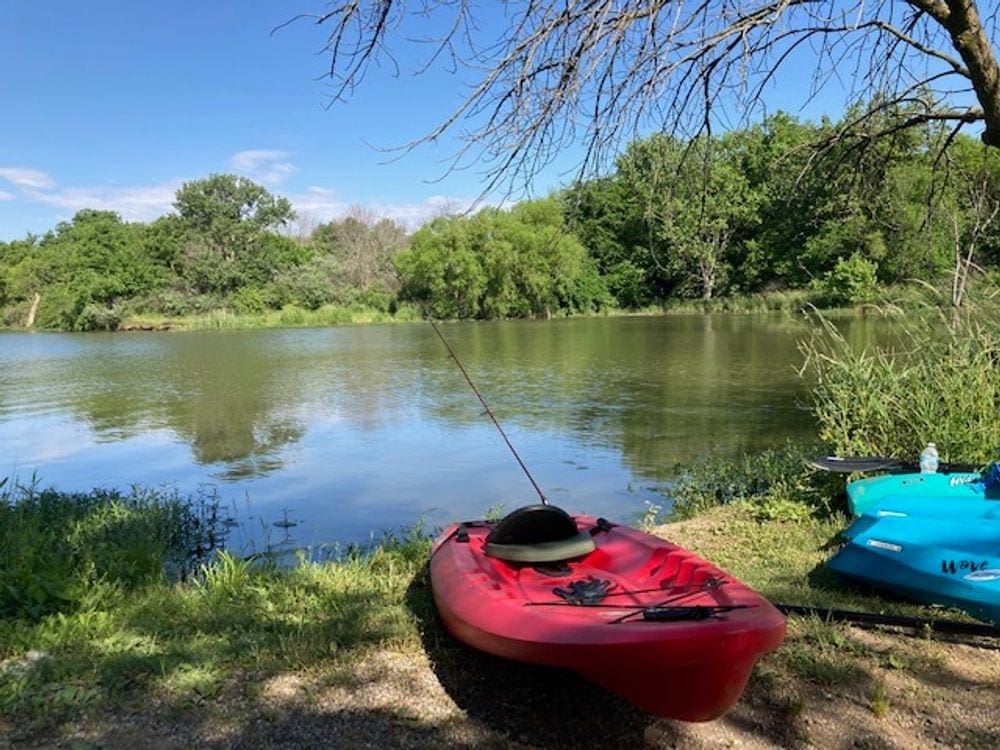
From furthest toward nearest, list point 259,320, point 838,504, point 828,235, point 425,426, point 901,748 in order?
point 259,320 < point 828,235 < point 425,426 < point 838,504 < point 901,748

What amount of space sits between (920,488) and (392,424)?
9.27 metres

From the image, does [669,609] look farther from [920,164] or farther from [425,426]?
[425,426]

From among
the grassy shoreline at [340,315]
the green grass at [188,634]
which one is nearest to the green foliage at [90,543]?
the green grass at [188,634]

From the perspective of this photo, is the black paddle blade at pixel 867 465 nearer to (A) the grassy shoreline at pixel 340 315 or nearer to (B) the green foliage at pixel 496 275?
(B) the green foliage at pixel 496 275

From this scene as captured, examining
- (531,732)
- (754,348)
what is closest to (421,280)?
(754,348)

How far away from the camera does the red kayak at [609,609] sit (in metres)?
2.63

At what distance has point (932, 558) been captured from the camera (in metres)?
3.86

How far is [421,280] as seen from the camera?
154 feet

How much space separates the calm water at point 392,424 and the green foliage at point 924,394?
1.96m

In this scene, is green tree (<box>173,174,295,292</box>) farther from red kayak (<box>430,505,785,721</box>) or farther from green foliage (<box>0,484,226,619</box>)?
red kayak (<box>430,505,785,721</box>)

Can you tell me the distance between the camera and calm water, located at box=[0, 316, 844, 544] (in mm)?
8555

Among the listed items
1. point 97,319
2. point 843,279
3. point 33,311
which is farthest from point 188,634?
point 33,311

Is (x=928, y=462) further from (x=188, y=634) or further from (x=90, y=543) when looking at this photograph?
(x=90, y=543)

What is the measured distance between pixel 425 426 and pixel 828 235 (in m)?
29.7
